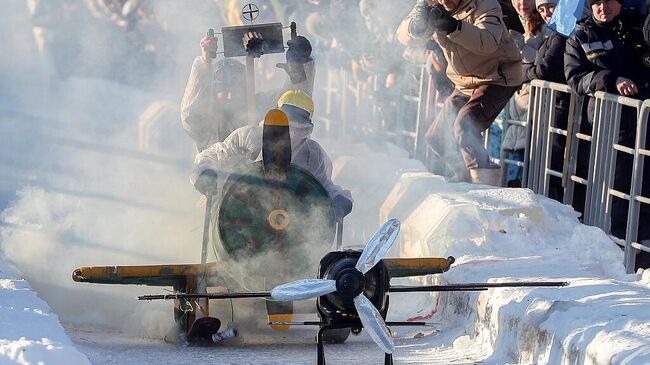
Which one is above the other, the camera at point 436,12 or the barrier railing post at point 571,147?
the camera at point 436,12

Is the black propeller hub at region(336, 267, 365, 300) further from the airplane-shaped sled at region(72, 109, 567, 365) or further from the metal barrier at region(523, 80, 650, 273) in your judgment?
the metal barrier at region(523, 80, 650, 273)

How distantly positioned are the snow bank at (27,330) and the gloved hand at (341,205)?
188cm

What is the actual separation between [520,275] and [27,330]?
114 inches

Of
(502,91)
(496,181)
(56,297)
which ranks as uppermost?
(502,91)

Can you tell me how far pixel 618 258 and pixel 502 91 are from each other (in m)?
2.40

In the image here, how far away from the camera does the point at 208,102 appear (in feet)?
37.7

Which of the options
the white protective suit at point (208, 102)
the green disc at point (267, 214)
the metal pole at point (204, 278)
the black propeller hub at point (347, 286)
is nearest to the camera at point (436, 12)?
the white protective suit at point (208, 102)

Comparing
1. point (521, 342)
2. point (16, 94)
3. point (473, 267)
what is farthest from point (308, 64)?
point (16, 94)

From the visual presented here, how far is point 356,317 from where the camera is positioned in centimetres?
618

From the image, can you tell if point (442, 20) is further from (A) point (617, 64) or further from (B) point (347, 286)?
(B) point (347, 286)

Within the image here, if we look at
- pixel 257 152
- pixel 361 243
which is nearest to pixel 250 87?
pixel 361 243

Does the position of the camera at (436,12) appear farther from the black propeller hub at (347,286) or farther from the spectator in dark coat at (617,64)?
the black propeller hub at (347,286)

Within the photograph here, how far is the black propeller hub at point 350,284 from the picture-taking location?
6121 millimetres

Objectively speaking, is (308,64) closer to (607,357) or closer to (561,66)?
(561,66)
